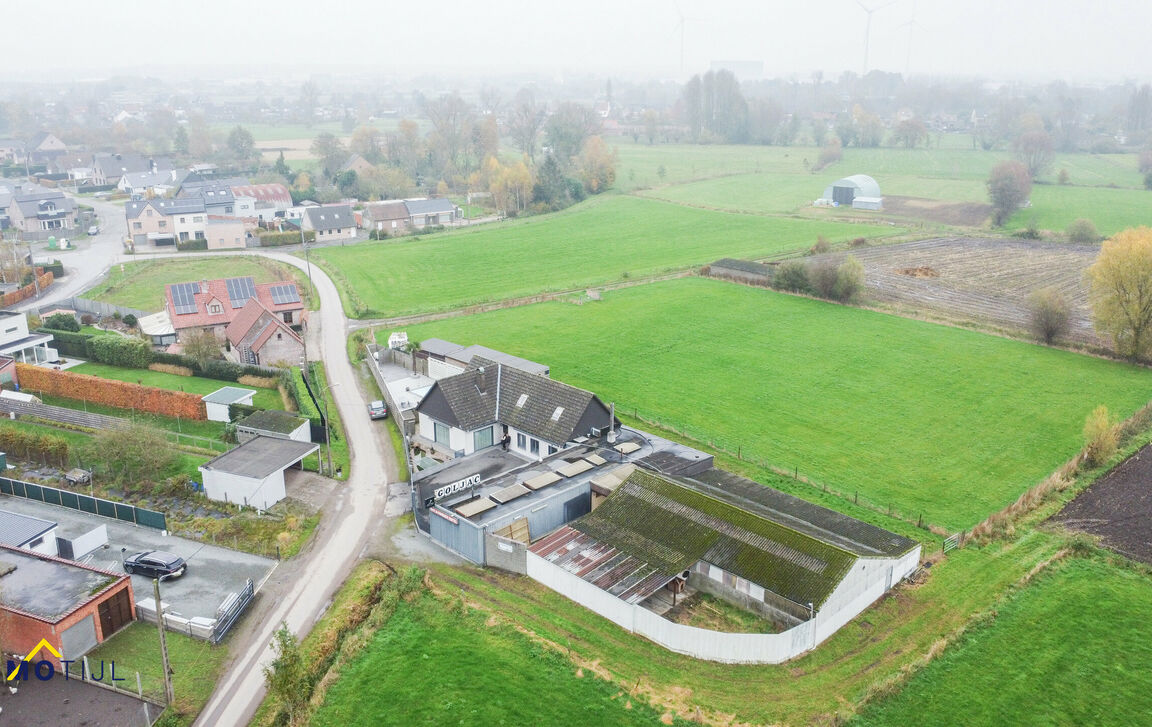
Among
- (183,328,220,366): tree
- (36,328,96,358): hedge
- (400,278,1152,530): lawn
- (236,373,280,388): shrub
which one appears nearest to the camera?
(400,278,1152,530): lawn

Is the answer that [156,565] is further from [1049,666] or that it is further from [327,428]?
[1049,666]

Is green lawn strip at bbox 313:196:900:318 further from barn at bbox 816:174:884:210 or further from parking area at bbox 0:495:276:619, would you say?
parking area at bbox 0:495:276:619

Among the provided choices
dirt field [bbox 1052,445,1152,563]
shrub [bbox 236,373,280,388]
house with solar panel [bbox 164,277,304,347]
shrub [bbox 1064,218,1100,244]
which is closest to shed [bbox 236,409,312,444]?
shrub [bbox 236,373,280,388]

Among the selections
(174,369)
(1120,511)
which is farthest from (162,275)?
(1120,511)

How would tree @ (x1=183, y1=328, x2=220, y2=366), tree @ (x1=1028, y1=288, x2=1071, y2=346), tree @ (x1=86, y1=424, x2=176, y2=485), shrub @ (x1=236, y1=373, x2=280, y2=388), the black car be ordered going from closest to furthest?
the black car → tree @ (x1=86, y1=424, x2=176, y2=485) → shrub @ (x1=236, y1=373, x2=280, y2=388) → tree @ (x1=183, y1=328, x2=220, y2=366) → tree @ (x1=1028, y1=288, x2=1071, y2=346)

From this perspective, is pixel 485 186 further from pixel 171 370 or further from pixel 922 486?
pixel 922 486

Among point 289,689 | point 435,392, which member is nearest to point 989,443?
point 435,392

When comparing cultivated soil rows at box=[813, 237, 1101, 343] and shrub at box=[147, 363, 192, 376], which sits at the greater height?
shrub at box=[147, 363, 192, 376]

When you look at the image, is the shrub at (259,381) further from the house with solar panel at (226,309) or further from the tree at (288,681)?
the tree at (288,681)
